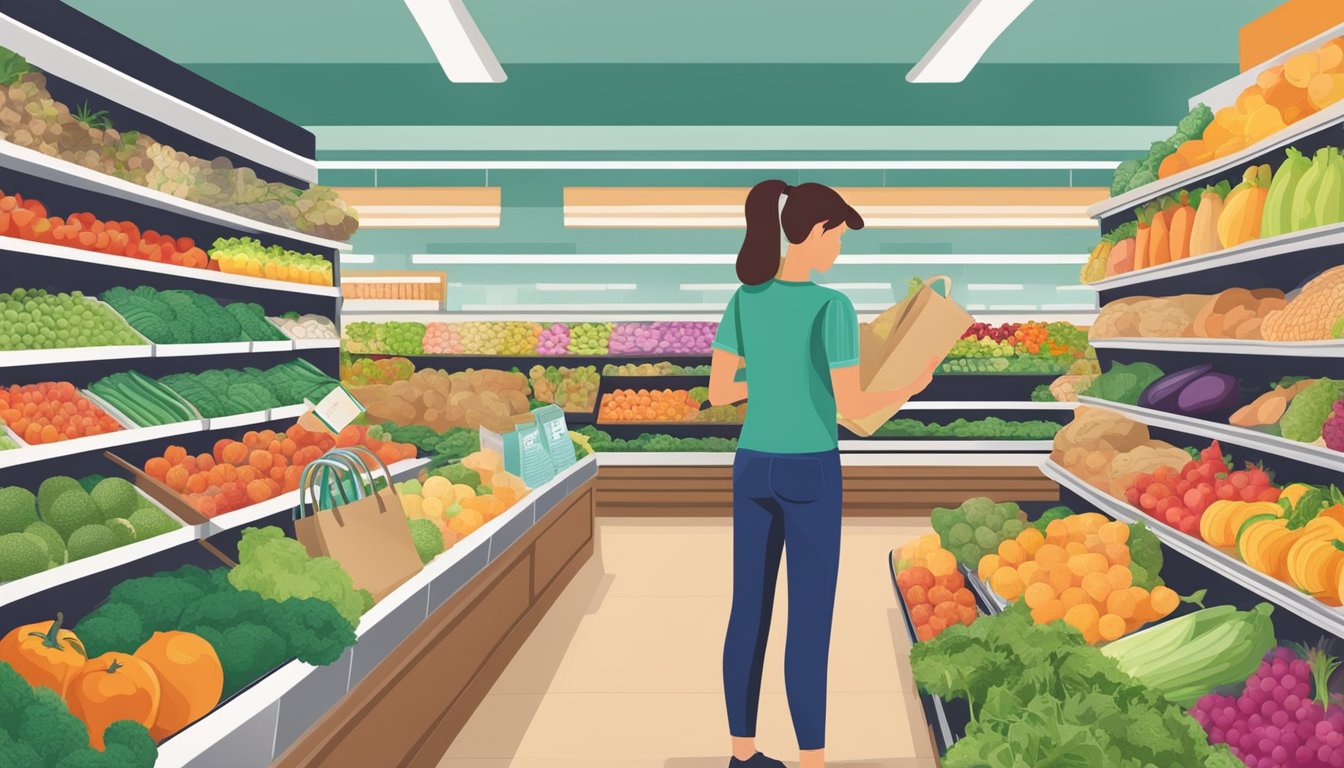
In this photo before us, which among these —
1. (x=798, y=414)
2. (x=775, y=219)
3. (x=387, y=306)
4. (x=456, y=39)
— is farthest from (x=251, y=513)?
(x=387, y=306)

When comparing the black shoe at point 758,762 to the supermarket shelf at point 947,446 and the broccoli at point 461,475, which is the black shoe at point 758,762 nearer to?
the broccoli at point 461,475

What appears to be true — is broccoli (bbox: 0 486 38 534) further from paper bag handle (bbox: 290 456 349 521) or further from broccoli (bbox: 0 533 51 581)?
paper bag handle (bbox: 290 456 349 521)

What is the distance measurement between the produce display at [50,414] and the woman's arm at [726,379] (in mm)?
2426

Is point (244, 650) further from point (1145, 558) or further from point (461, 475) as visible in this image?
point (1145, 558)

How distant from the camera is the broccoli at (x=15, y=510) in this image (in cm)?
281

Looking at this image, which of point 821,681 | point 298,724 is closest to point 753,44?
point 821,681

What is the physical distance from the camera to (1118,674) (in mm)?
2334

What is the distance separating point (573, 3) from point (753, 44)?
1792mm

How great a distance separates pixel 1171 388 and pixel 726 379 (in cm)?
253

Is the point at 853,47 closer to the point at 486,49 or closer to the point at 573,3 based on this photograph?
the point at 573,3

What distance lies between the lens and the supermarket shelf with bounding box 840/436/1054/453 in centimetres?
782

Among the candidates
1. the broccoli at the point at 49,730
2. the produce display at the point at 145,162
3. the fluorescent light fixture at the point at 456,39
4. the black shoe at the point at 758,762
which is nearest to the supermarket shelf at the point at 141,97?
the produce display at the point at 145,162

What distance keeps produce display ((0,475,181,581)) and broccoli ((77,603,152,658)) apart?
2.27 ft

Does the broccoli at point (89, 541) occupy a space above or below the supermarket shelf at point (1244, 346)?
below
